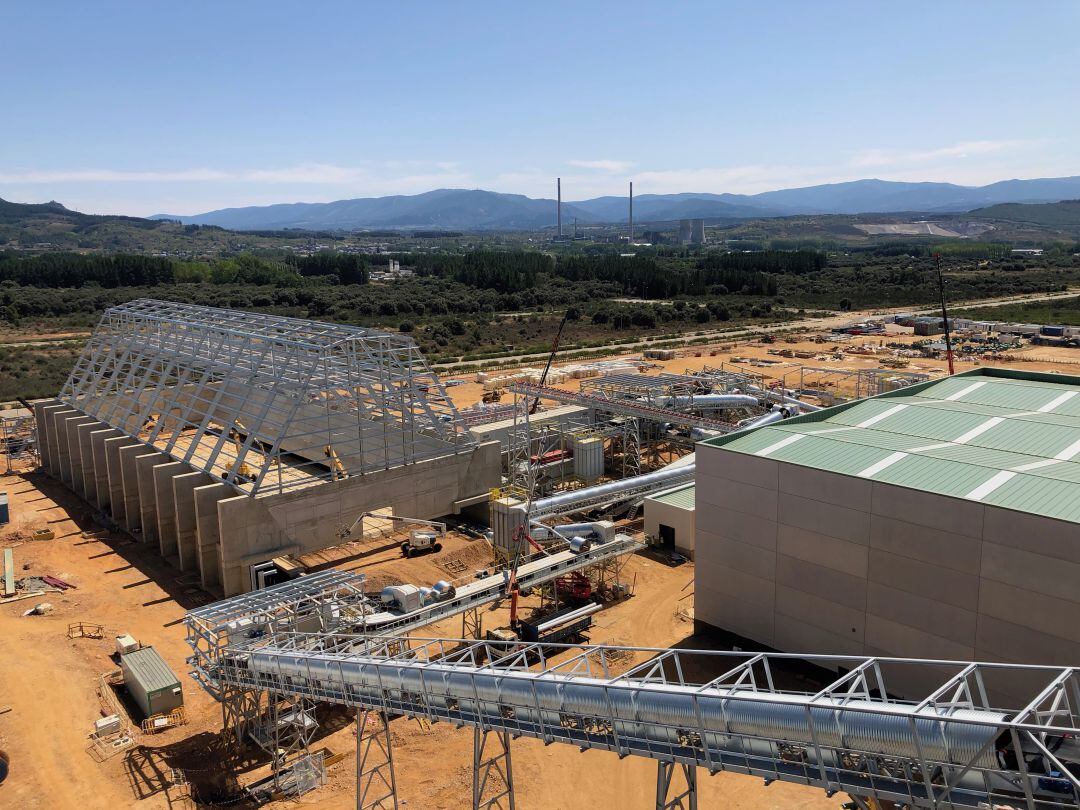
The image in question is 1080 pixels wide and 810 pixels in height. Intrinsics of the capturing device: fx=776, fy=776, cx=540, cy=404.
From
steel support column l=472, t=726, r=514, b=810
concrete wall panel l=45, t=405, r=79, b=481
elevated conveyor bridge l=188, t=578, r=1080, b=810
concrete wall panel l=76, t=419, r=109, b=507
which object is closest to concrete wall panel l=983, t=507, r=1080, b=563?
elevated conveyor bridge l=188, t=578, r=1080, b=810

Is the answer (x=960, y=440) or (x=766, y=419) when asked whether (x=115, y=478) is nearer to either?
(x=766, y=419)

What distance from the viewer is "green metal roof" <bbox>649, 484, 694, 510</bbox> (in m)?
36.2

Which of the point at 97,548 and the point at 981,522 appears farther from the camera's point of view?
the point at 97,548

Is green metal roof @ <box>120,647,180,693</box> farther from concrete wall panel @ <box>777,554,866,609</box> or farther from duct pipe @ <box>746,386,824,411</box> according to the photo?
duct pipe @ <box>746,386,824,411</box>

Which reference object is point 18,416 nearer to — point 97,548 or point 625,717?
point 97,548

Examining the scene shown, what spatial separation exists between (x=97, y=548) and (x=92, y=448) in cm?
754

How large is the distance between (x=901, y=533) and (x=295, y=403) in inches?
944

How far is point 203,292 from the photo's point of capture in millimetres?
133125

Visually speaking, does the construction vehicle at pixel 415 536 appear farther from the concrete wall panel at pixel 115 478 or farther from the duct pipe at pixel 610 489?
the concrete wall panel at pixel 115 478

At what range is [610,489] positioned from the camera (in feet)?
123

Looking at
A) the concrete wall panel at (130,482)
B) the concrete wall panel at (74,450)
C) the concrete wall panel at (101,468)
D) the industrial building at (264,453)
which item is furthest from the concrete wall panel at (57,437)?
the concrete wall panel at (130,482)

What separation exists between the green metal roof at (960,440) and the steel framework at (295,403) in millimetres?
16276

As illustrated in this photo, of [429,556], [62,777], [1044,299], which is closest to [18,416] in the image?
[429,556]

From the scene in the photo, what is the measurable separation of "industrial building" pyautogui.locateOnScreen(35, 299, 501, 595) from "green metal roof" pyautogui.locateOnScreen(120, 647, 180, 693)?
5.52 meters
